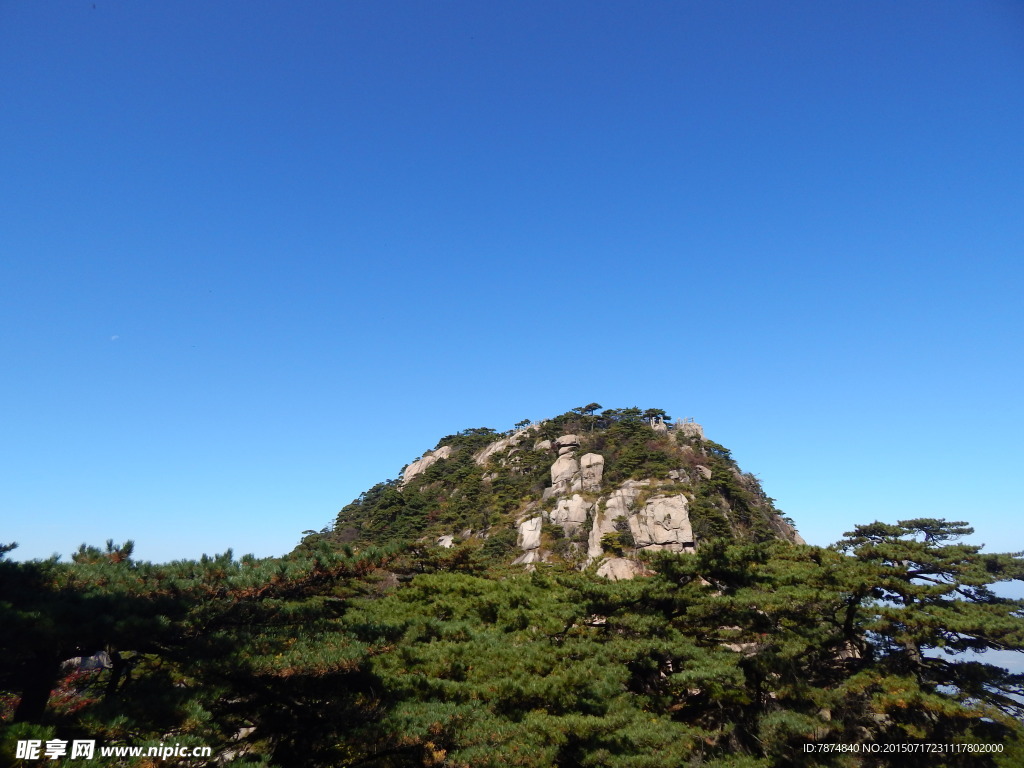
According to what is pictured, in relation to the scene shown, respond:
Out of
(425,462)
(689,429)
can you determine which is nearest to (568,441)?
(689,429)

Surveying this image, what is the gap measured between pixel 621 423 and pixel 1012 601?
47.7 m

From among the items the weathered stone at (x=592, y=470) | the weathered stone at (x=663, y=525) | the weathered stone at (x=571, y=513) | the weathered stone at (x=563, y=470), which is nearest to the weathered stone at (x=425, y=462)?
the weathered stone at (x=563, y=470)

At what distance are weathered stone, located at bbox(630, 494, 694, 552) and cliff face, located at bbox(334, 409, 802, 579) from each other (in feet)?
0.28

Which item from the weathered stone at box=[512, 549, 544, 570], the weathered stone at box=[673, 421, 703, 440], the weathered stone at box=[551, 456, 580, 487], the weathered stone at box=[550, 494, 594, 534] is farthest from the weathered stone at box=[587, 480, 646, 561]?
the weathered stone at box=[673, 421, 703, 440]

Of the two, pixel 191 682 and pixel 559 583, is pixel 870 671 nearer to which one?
pixel 559 583

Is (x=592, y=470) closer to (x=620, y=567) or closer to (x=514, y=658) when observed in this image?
(x=620, y=567)

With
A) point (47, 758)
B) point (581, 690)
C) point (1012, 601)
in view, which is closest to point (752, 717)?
point (581, 690)

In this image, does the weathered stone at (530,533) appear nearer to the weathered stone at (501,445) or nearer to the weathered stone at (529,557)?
the weathered stone at (529,557)

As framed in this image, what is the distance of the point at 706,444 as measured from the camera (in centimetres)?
5834

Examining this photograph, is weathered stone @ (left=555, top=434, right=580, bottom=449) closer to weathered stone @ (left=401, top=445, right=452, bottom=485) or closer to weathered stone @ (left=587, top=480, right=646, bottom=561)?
weathered stone @ (left=587, top=480, right=646, bottom=561)

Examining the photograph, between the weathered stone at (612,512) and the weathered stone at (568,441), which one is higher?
the weathered stone at (568,441)

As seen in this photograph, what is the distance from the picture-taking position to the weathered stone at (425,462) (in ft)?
250

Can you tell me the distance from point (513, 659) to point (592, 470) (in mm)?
43108

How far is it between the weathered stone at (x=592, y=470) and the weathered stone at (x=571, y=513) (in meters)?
2.75
